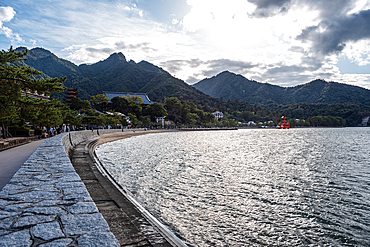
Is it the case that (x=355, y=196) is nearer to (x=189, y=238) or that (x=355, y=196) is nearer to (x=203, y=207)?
(x=203, y=207)

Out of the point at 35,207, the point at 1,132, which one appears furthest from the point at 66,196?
the point at 1,132

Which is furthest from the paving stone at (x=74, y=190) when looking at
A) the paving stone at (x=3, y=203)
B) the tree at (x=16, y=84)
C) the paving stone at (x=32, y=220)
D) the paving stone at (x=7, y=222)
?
the tree at (x=16, y=84)

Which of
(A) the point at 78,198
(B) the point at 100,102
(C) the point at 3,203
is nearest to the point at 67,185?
(A) the point at 78,198

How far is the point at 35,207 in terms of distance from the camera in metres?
3.80

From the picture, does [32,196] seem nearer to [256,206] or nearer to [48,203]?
[48,203]

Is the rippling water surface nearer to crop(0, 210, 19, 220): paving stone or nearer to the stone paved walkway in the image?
the stone paved walkway

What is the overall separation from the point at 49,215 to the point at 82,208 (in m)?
0.48

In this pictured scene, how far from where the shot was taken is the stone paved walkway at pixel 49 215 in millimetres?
2814

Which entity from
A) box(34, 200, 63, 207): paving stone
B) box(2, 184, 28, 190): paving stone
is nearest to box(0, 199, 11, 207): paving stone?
box(34, 200, 63, 207): paving stone

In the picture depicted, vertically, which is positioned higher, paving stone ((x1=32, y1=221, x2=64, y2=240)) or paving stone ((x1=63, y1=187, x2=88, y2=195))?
paving stone ((x1=63, y1=187, x2=88, y2=195))

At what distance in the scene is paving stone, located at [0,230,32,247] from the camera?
269 centimetres

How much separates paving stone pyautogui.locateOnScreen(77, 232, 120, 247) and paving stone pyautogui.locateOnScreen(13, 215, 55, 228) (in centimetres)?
91

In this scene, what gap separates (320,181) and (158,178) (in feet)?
32.5

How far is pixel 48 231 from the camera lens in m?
3.02
